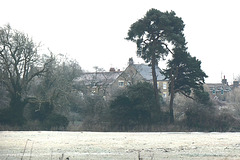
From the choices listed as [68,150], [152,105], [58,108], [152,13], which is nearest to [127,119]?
[152,105]

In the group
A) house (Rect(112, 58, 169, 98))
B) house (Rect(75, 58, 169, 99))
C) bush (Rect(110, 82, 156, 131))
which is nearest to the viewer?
bush (Rect(110, 82, 156, 131))

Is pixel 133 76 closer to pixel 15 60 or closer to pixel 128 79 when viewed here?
pixel 128 79

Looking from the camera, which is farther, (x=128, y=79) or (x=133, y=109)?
(x=128, y=79)

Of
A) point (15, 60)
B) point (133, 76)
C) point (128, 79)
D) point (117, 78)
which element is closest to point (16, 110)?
point (15, 60)

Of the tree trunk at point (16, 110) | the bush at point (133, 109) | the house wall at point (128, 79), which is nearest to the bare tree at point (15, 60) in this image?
the tree trunk at point (16, 110)

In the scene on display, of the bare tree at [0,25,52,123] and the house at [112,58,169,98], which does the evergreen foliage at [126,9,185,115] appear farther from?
the house at [112,58,169,98]

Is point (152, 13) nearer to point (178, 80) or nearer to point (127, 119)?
point (178, 80)

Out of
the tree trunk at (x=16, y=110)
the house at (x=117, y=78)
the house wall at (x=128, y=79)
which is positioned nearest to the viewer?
the tree trunk at (x=16, y=110)

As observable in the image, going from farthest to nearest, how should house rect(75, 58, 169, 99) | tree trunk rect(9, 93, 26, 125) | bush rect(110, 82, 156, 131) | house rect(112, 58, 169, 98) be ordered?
house rect(75, 58, 169, 99) → house rect(112, 58, 169, 98) → bush rect(110, 82, 156, 131) → tree trunk rect(9, 93, 26, 125)

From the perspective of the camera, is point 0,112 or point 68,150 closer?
point 68,150

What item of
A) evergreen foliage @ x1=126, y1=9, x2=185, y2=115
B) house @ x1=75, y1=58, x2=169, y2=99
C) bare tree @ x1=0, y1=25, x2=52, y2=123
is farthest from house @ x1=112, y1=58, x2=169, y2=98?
bare tree @ x1=0, y1=25, x2=52, y2=123

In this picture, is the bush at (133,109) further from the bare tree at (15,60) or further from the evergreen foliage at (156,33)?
the bare tree at (15,60)

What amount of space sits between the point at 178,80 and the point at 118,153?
2849 cm

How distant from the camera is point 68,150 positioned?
79.7 ft
